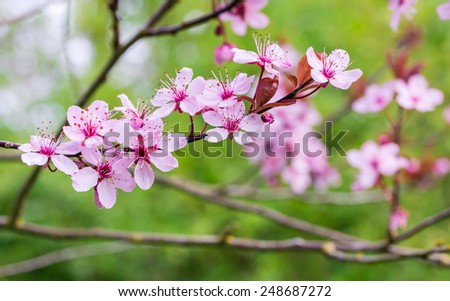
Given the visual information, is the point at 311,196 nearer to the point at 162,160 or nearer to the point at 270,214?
the point at 270,214

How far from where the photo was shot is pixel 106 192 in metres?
0.92

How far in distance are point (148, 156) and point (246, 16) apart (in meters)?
0.73

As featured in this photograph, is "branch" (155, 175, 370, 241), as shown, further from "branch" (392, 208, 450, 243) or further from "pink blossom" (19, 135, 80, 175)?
"pink blossom" (19, 135, 80, 175)

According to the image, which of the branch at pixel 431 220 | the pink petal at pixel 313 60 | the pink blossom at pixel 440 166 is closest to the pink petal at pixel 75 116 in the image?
the pink petal at pixel 313 60

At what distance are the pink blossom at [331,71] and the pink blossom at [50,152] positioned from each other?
408 mm

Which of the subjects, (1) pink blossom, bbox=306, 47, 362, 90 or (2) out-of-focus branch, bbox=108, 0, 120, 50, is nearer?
(1) pink blossom, bbox=306, 47, 362, 90

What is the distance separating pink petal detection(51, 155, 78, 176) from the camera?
2.84 feet

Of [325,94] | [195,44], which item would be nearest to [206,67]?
[195,44]

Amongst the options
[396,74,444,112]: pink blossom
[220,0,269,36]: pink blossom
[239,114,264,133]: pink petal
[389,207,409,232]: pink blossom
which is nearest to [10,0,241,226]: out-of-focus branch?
[220,0,269,36]: pink blossom

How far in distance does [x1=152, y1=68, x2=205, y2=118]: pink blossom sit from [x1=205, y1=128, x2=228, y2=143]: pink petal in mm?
46

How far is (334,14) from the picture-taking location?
3305 mm

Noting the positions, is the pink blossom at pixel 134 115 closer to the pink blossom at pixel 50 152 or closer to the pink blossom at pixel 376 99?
the pink blossom at pixel 50 152

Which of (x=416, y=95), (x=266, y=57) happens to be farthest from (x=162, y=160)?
(x=416, y=95)

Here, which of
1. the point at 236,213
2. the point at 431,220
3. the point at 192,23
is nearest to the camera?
the point at 192,23
